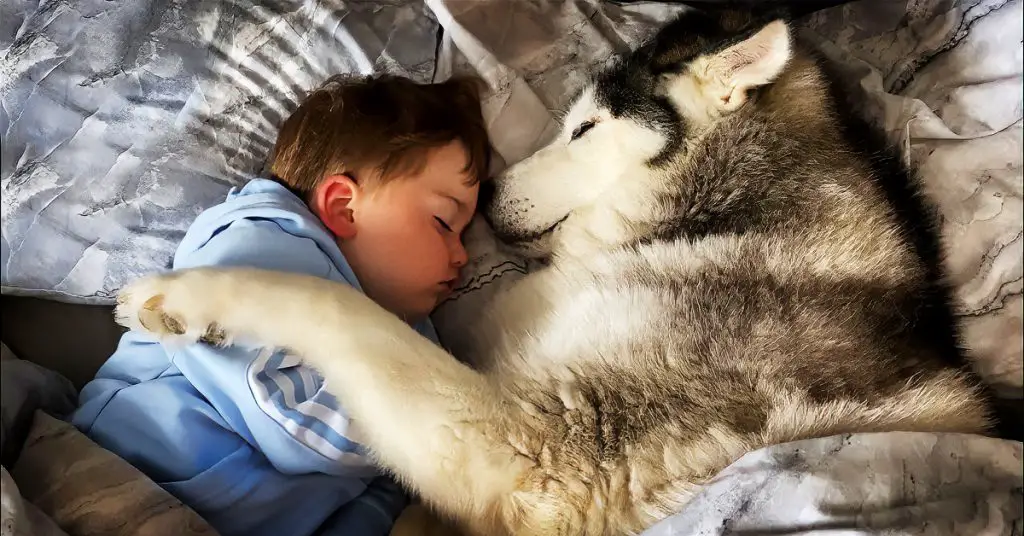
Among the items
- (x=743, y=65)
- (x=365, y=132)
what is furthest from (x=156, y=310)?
(x=743, y=65)

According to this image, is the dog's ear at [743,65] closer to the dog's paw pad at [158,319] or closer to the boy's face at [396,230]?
the boy's face at [396,230]

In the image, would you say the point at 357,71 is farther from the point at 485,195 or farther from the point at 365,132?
the point at 485,195

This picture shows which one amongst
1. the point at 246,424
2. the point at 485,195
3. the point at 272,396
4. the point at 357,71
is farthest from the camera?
the point at 357,71

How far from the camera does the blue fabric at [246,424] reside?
5.08 feet

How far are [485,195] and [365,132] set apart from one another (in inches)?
17.3

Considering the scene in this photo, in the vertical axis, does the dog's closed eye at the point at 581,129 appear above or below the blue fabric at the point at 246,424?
above

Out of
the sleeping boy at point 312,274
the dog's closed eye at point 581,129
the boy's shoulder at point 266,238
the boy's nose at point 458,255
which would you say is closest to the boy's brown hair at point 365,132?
the sleeping boy at point 312,274

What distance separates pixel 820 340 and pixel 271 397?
4.24ft

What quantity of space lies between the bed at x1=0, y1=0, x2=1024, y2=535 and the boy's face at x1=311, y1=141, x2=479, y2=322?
0.86ft

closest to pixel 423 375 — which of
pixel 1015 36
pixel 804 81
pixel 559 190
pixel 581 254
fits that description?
pixel 581 254

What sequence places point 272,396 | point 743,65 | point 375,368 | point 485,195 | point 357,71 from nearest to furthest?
point 375,368 → point 272,396 → point 743,65 → point 485,195 → point 357,71

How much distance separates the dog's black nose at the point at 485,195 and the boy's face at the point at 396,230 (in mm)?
183

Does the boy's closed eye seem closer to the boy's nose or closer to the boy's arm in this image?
the boy's nose

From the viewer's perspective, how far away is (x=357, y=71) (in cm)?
230
